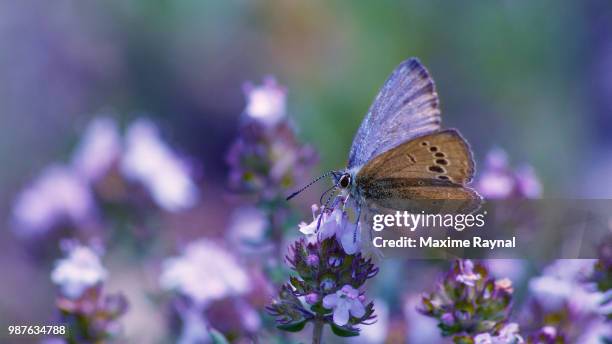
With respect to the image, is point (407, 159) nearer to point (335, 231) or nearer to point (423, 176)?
point (423, 176)

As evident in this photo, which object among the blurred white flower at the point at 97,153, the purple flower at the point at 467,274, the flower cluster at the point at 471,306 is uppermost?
the blurred white flower at the point at 97,153

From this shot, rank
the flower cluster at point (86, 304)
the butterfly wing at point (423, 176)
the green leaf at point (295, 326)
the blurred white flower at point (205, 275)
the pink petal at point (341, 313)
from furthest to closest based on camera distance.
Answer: the blurred white flower at point (205, 275)
the flower cluster at point (86, 304)
the butterfly wing at point (423, 176)
the green leaf at point (295, 326)
the pink petal at point (341, 313)

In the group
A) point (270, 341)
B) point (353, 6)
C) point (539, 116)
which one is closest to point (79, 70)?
point (353, 6)

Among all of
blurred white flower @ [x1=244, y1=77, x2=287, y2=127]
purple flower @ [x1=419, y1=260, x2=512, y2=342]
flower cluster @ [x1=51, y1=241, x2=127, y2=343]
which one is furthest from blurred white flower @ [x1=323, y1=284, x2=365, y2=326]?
blurred white flower @ [x1=244, y1=77, x2=287, y2=127]

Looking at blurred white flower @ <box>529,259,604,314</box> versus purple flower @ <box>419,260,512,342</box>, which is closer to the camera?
purple flower @ <box>419,260,512,342</box>

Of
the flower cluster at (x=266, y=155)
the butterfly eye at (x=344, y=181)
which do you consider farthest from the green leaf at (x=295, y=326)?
the flower cluster at (x=266, y=155)

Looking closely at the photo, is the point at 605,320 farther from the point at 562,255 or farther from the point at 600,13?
the point at 600,13

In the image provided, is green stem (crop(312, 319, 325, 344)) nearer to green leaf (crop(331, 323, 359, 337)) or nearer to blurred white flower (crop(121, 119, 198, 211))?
green leaf (crop(331, 323, 359, 337))

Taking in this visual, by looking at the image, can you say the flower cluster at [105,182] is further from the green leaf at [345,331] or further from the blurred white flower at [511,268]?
the green leaf at [345,331]
